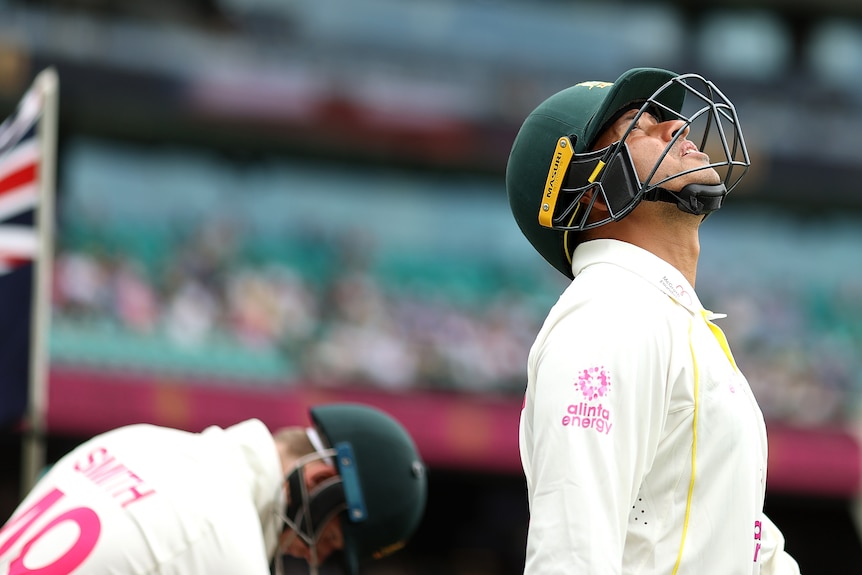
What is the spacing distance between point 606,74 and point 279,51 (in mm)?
5504

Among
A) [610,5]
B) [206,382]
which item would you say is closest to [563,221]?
[206,382]

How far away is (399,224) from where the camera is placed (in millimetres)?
19250

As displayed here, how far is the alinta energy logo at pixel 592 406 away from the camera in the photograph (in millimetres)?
2012

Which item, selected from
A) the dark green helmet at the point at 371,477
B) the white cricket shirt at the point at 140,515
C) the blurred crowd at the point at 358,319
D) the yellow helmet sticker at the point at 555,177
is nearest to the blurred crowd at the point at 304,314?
the blurred crowd at the point at 358,319

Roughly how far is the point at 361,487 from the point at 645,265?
1.62 meters

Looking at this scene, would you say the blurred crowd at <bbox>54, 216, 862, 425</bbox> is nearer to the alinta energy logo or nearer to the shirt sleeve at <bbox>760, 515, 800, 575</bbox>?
the shirt sleeve at <bbox>760, 515, 800, 575</bbox>

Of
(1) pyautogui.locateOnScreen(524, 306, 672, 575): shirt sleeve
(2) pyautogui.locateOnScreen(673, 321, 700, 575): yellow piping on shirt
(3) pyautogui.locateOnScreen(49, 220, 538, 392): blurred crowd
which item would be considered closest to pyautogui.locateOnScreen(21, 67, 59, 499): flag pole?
(1) pyautogui.locateOnScreen(524, 306, 672, 575): shirt sleeve

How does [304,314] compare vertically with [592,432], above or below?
below

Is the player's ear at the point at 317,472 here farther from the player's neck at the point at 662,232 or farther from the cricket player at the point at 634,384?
the player's neck at the point at 662,232

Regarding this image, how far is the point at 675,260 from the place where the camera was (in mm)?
2430

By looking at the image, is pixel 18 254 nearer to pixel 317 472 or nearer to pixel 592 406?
pixel 317 472

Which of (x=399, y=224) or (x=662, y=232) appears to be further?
(x=399, y=224)

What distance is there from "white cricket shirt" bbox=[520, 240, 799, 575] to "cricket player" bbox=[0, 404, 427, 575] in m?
1.17

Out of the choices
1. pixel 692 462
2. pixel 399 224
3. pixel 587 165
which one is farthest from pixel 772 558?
pixel 399 224
